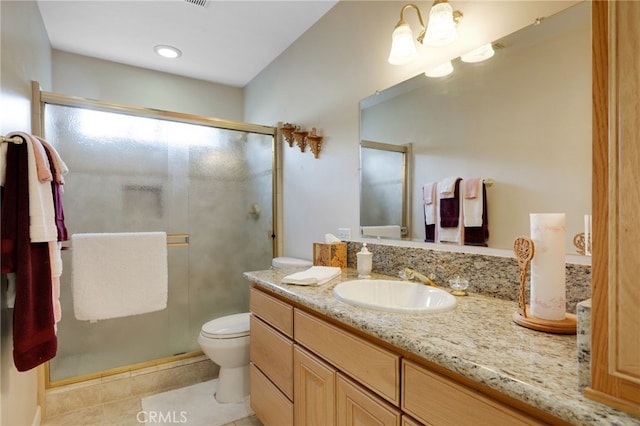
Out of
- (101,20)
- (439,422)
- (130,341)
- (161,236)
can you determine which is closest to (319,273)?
(439,422)

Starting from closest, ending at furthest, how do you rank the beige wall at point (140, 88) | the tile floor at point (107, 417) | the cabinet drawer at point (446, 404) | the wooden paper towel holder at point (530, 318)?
the cabinet drawer at point (446, 404) < the wooden paper towel holder at point (530, 318) < the tile floor at point (107, 417) < the beige wall at point (140, 88)

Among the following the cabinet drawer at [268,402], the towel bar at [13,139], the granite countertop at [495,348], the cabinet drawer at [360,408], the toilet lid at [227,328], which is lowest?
the cabinet drawer at [268,402]

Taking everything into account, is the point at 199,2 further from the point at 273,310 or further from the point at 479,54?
the point at 273,310

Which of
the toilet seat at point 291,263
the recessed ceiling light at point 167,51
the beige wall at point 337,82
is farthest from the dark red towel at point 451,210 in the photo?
the recessed ceiling light at point 167,51

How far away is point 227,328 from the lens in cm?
202

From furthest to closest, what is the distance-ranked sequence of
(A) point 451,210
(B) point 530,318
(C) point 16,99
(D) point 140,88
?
(D) point 140,88, (C) point 16,99, (A) point 451,210, (B) point 530,318

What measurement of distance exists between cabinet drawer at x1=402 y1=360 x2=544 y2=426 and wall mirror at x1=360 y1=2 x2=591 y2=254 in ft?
2.10

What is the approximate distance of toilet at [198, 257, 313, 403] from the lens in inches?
76.7

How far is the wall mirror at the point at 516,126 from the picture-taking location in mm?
1005

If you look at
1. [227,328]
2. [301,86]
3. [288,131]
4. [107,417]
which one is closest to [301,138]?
[288,131]

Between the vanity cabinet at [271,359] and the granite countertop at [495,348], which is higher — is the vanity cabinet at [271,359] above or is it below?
below

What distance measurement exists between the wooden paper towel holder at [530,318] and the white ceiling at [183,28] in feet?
6.19

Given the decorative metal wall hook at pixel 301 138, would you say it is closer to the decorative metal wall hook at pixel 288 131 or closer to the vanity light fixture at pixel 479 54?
the decorative metal wall hook at pixel 288 131

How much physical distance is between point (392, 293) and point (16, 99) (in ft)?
6.51
